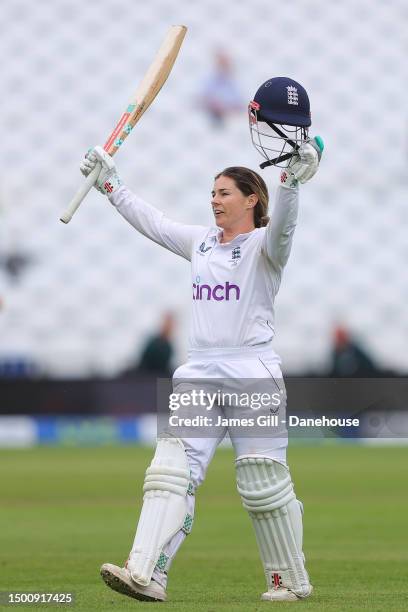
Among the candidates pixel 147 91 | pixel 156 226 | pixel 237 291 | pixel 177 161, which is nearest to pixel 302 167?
pixel 237 291

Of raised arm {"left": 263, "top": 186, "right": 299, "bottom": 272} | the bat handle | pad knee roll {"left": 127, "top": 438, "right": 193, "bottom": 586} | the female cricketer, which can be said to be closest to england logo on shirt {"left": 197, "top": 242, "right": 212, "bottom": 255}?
the female cricketer

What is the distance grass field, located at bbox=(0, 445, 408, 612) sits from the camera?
496 centimetres

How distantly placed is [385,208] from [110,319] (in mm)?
5559

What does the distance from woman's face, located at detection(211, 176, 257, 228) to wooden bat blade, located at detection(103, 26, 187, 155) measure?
2.04 feet

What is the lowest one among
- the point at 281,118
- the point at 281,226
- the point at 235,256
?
the point at 235,256

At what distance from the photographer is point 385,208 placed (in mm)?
23328

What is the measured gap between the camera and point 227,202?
4664mm

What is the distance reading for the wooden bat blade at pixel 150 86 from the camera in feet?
17.1

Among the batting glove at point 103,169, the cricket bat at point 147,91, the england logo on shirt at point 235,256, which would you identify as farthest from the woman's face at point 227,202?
the cricket bat at point 147,91

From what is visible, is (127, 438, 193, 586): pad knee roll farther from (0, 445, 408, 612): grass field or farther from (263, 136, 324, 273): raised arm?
(263, 136, 324, 273): raised arm

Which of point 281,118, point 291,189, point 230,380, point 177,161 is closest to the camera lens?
point 291,189

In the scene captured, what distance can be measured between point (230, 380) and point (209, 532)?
364 cm

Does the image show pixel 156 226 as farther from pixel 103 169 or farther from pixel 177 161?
pixel 177 161

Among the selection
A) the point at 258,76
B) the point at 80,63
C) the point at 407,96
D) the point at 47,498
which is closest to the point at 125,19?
the point at 80,63
